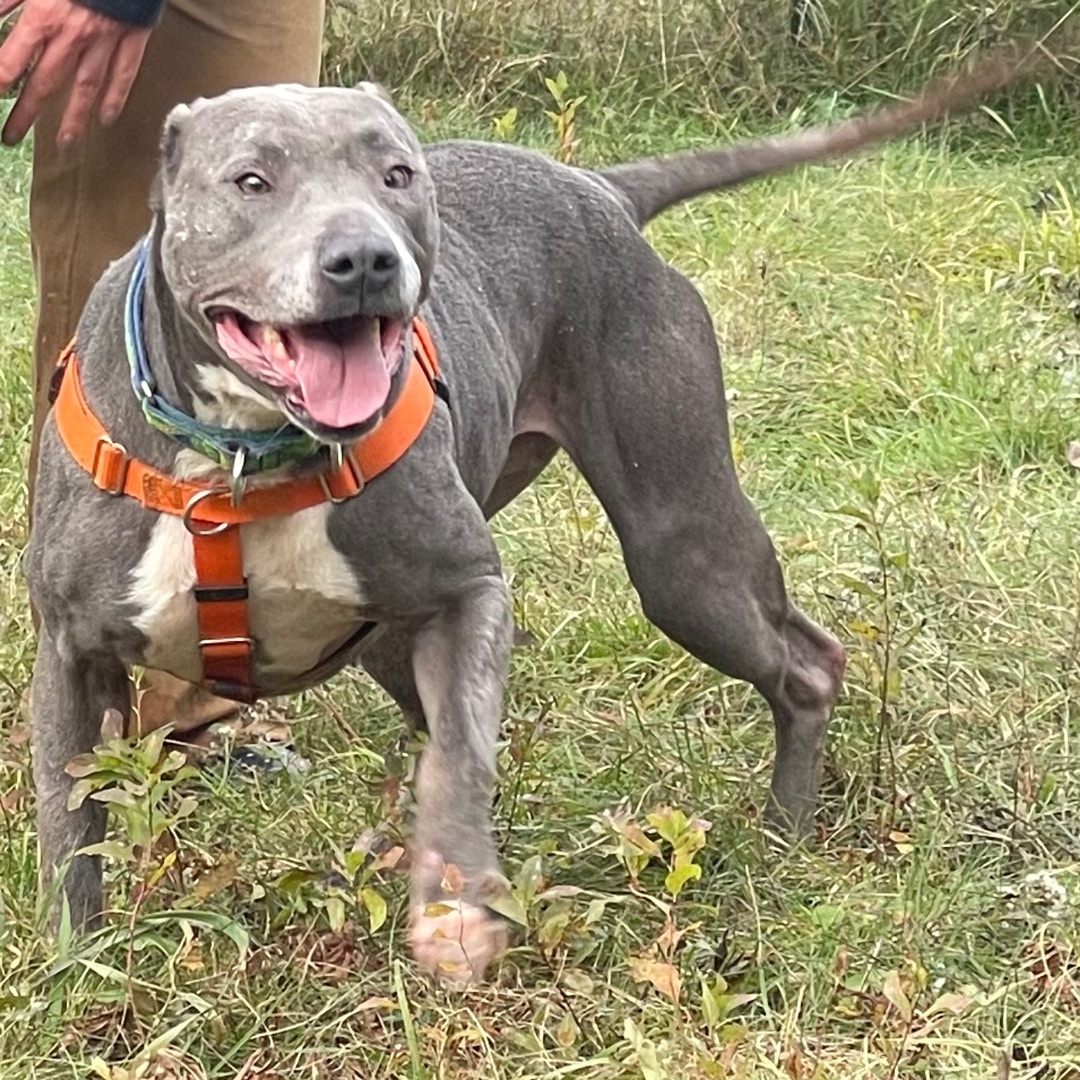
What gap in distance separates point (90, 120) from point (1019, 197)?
4611 millimetres

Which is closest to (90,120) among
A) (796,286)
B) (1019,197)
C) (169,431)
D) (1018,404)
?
(169,431)

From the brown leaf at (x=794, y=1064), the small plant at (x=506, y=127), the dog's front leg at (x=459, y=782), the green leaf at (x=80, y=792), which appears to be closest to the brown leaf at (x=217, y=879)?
the green leaf at (x=80, y=792)

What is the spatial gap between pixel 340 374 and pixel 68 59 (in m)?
0.81

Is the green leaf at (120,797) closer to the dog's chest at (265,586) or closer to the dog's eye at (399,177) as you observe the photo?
the dog's chest at (265,586)

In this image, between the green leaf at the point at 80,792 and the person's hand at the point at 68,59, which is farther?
the person's hand at the point at 68,59

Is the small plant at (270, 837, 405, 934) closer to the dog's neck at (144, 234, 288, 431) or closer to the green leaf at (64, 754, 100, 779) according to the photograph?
the green leaf at (64, 754, 100, 779)

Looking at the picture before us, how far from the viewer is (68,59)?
3164 millimetres

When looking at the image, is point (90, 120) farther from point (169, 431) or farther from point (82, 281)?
point (169, 431)

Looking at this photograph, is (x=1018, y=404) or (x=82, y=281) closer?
(x=82, y=281)

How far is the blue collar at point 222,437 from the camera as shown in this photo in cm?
290

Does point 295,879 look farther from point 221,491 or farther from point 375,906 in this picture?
point 221,491

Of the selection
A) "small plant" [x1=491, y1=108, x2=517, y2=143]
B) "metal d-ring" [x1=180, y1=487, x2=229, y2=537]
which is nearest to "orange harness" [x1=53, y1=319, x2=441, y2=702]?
"metal d-ring" [x1=180, y1=487, x2=229, y2=537]

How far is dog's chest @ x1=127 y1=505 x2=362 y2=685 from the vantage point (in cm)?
297

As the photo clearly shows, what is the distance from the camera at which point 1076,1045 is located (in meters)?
3.10
